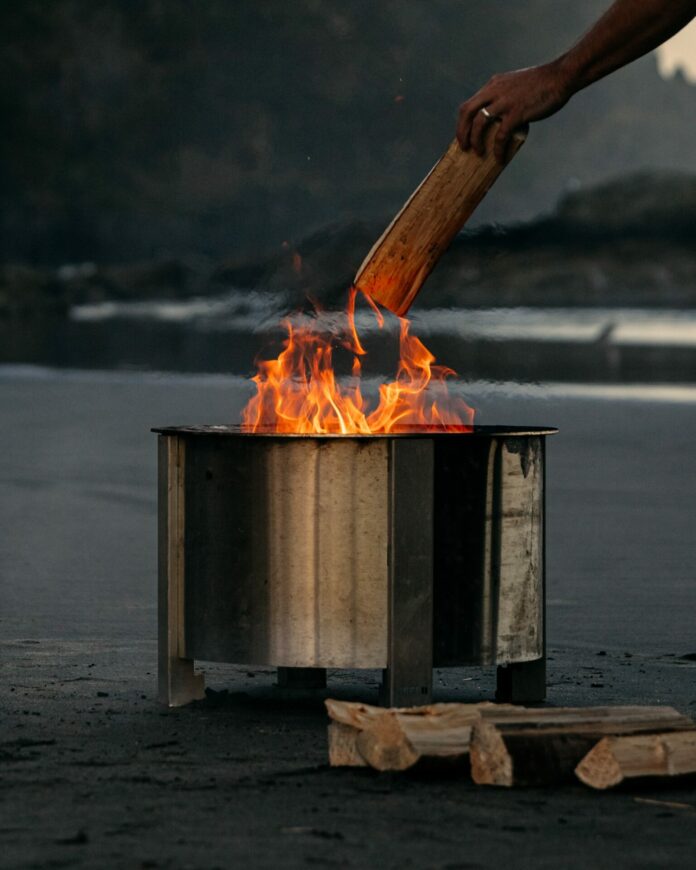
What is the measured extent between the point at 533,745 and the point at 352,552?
1.12 metres

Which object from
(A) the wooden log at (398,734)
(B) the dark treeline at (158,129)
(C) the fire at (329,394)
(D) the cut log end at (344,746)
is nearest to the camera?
(A) the wooden log at (398,734)

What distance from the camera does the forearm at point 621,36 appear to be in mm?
5496

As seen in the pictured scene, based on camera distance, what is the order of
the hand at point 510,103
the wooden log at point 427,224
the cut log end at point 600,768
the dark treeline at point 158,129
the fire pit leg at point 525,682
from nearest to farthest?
the cut log end at point 600,768
the hand at point 510,103
the wooden log at point 427,224
the fire pit leg at point 525,682
the dark treeline at point 158,129

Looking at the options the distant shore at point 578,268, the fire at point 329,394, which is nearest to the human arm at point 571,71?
the fire at point 329,394

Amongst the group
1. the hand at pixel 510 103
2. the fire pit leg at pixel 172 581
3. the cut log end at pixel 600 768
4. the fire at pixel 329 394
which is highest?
the hand at pixel 510 103

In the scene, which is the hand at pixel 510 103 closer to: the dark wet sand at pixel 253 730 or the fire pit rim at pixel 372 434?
the fire pit rim at pixel 372 434

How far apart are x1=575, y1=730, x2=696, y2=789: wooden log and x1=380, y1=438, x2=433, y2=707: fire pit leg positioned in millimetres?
981

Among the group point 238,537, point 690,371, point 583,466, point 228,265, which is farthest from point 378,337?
point 238,537

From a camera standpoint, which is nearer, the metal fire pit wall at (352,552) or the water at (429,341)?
the metal fire pit wall at (352,552)

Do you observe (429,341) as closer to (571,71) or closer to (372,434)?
(372,434)

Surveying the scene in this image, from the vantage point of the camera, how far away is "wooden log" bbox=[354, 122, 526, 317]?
6273mm

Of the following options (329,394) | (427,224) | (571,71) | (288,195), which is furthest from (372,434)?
(288,195)

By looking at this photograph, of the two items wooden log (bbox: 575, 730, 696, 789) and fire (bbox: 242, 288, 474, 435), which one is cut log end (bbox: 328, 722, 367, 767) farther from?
fire (bbox: 242, 288, 474, 435)

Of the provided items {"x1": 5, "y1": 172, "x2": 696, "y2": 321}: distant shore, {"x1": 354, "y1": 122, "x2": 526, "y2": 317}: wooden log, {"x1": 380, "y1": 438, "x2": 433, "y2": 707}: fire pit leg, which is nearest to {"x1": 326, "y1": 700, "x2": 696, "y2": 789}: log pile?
{"x1": 380, "y1": 438, "x2": 433, "y2": 707}: fire pit leg
